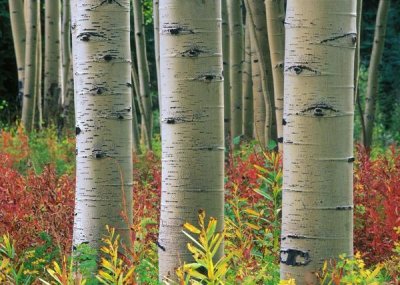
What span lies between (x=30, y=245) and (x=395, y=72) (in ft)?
74.3

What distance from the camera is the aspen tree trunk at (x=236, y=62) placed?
1124 centimetres

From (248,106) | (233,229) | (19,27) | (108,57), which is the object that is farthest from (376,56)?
(108,57)

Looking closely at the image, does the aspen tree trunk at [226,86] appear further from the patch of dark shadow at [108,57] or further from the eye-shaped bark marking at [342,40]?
the eye-shaped bark marking at [342,40]

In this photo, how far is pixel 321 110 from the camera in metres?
3.13

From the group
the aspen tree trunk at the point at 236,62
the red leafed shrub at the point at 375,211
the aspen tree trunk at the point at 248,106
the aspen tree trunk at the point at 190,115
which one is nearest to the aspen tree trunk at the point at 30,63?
the aspen tree trunk at the point at 236,62

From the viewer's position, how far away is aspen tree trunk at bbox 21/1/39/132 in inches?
499

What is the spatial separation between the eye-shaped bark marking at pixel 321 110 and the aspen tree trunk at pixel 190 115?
0.62 meters

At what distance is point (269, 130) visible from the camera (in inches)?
294

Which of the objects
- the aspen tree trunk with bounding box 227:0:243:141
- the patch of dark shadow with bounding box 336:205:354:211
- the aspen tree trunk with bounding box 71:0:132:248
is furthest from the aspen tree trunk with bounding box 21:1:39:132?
the patch of dark shadow with bounding box 336:205:354:211

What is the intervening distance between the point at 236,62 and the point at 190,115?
7952 millimetres

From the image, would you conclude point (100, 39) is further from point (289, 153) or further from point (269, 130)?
point (269, 130)

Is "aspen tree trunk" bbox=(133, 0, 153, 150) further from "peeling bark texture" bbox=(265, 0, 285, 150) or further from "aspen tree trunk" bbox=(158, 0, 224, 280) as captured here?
"aspen tree trunk" bbox=(158, 0, 224, 280)

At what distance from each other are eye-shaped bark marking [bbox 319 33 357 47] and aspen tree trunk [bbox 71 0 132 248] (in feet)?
4.62

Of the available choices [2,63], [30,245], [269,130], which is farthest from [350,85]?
[2,63]
